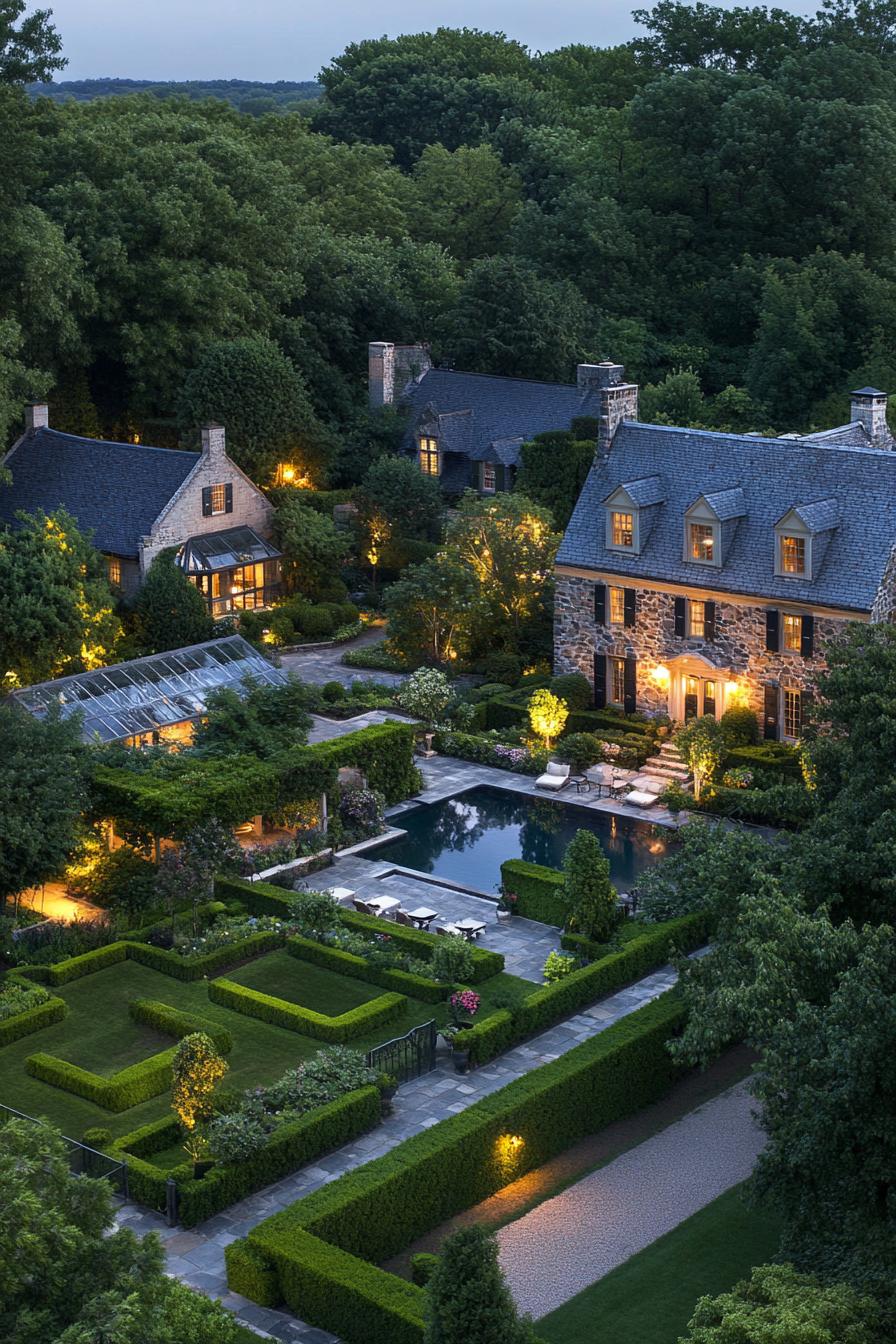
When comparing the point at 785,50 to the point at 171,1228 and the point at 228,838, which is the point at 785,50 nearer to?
the point at 228,838

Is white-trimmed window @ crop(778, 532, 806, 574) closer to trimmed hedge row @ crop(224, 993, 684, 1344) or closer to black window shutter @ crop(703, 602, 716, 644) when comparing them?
black window shutter @ crop(703, 602, 716, 644)

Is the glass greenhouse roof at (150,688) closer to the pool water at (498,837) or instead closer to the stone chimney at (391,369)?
the pool water at (498,837)

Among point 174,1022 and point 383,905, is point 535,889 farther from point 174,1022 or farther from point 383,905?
point 174,1022

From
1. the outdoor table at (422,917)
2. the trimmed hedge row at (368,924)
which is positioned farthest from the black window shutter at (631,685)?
the trimmed hedge row at (368,924)

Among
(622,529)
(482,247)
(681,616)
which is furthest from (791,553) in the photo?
(482,247)

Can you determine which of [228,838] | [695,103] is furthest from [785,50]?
[228,838]

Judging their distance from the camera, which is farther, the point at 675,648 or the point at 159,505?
the point at 159,505
